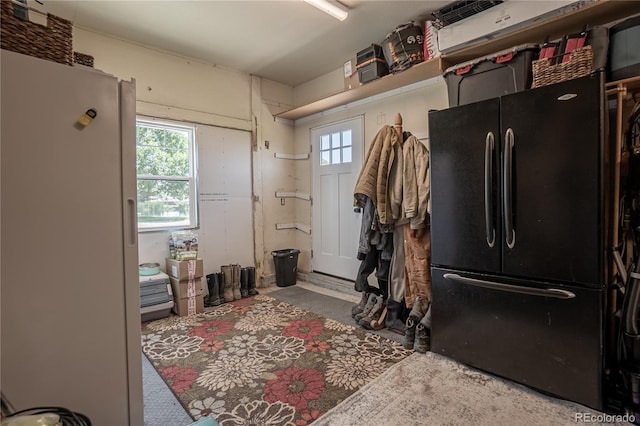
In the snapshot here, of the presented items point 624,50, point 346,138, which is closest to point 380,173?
point 346,138

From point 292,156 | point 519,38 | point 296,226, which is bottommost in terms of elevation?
point 296,226

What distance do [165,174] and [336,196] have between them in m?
2.11

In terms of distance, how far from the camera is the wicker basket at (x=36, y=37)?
1141mm

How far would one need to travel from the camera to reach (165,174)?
141 inches

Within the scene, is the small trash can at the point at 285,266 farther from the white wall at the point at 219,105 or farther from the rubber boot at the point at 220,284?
the rubber boot at the point at 220,284

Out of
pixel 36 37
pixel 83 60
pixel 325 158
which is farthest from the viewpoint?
pixel 325 158

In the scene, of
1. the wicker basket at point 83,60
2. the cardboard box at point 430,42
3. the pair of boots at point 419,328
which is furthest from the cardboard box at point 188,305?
the cardboard box at point 430,42

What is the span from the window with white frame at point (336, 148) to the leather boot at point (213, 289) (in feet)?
6.79

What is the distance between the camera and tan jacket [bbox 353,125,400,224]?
2.88 m

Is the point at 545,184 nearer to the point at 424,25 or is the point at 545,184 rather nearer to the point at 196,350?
the point at 424,25

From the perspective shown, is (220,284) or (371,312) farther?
(220,284)

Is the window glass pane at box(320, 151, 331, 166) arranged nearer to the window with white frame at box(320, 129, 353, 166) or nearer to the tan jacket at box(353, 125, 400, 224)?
the window with white frame at box(320, 129, 353, 166)

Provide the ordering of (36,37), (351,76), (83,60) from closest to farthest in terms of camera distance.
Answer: (36,37) < (83,60) < (351,76)

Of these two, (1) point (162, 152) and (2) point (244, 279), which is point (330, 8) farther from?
(2) point (244, 279)
